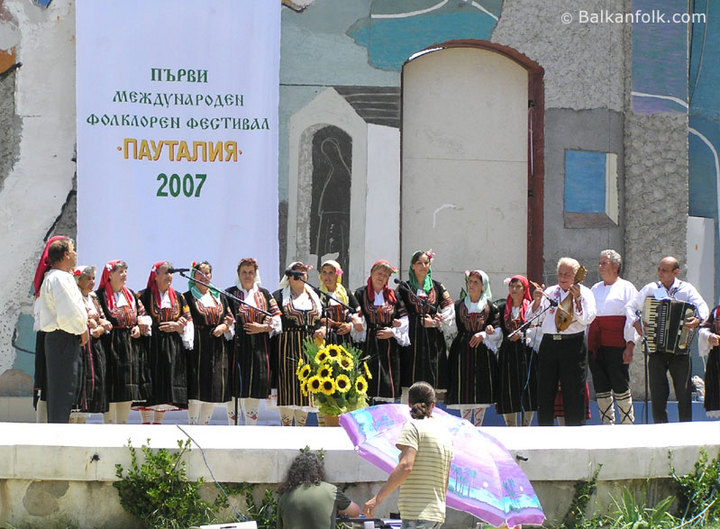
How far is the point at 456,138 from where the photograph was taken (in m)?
11.0

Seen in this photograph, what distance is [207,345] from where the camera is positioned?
8.33m

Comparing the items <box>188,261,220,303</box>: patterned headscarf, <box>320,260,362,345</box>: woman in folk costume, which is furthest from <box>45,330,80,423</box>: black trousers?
<box>320,260,362,345</box>: woman in folk costume

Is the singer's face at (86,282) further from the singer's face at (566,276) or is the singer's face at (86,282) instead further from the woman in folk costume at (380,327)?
the singer's face at (566,276)

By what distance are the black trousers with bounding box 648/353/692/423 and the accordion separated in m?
0.12

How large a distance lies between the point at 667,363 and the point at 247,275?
10.9 feet

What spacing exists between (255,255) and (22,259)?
2173mm

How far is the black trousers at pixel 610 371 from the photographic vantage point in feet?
28.3

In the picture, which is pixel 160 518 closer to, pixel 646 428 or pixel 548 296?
pixel 646 428

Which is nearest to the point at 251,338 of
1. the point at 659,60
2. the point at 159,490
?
the point at 159,490

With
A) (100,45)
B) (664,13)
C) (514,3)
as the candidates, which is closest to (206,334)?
(100,45)

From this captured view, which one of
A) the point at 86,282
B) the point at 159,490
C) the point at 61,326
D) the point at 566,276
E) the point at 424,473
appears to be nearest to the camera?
the point at 424,473

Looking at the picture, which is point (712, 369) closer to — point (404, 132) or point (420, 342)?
point (420, 342)

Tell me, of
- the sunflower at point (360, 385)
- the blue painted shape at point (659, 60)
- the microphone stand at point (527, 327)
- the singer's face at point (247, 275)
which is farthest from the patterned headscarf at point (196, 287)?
the blue painted shape at point (659, 60)

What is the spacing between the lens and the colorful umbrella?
4793 mm
